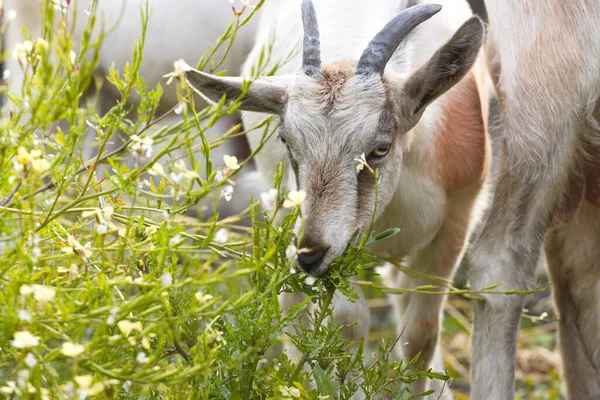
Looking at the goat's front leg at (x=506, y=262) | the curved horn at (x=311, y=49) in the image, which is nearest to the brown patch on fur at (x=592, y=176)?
the goat's front leg at (x=506, y=262)

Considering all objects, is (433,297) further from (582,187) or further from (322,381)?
(322,381)

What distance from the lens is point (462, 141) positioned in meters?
4.05

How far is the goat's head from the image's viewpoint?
307cm

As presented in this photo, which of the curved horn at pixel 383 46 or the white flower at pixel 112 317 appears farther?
the curved horn at pixel 383 46

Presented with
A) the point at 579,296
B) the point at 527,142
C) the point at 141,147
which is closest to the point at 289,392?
the point at 141,147

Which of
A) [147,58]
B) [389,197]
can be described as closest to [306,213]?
[389,197]

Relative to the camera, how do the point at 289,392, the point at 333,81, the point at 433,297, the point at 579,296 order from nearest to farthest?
the point at 289,392
the point at 333,81
the point at 579,296
the point at 433,297

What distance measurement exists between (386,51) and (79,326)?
157 cm

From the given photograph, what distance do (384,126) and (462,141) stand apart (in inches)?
37.0

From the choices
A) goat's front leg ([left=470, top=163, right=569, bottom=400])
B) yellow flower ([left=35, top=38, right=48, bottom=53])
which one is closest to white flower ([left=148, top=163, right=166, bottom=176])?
yellow flower ([left=35, top=38, right=48, bottom=53])

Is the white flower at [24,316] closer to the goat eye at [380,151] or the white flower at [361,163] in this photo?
the white flower at [361,163]

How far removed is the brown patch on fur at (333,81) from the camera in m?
3.15

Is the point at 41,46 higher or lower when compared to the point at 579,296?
higher

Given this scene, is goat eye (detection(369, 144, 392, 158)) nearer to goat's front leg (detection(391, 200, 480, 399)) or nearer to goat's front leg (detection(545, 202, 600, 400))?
goat's front leg (detection(391, 200, 480, 399))
